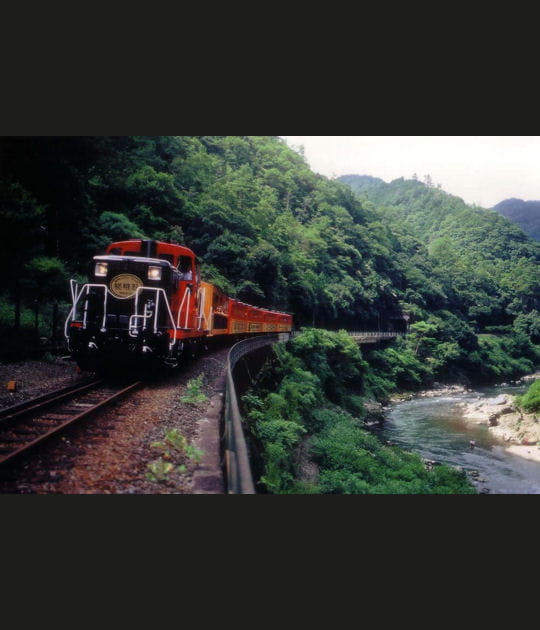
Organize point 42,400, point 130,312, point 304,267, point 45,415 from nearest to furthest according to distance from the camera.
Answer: point 45,415 < point 42,400 < point 130,312 < point 304,267

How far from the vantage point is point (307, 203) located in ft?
167

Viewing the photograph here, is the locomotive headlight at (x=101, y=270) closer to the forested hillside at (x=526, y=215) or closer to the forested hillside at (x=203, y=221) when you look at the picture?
the forested hillside at (x=203, y=221)

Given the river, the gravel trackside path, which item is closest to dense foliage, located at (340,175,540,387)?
the river

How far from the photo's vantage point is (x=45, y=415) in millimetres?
5992

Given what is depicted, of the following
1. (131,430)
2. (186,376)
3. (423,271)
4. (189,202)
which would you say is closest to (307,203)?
(423,271)

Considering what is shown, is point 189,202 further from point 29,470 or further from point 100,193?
point 29,470

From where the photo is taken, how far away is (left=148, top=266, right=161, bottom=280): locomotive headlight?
316 inches

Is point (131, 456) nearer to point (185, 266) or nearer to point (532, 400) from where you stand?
point (185, 266)

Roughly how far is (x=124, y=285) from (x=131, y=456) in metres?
3.94

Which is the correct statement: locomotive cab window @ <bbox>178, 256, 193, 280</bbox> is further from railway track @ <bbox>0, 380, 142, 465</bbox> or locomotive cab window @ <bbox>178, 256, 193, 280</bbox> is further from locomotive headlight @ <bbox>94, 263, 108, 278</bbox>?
railway track @ <bbox>0, 380, 142, 465</bbox>

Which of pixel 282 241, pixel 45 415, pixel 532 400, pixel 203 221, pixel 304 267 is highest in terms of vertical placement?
pixel 282 241

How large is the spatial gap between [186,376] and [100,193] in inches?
452

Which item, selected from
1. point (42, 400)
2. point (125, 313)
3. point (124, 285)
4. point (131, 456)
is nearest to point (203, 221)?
point (124, 285)

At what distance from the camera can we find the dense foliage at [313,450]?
33.2ft
